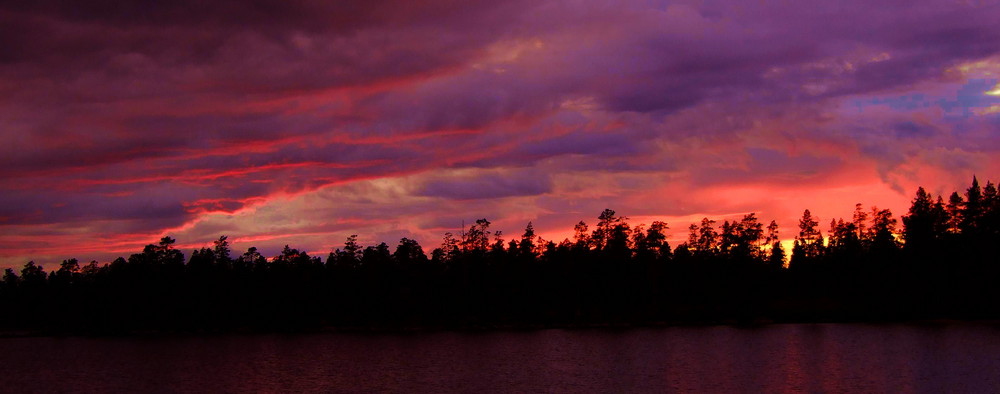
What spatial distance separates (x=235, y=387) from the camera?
251 feet

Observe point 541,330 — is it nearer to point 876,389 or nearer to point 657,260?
point 657,260

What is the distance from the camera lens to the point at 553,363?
3600 inches

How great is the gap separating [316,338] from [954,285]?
11688 cm

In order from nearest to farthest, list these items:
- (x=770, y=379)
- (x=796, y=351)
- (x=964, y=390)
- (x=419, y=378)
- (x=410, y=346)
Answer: (x=964, y=390) → (x=770, y=379) → (x=419, y=378) → (x=796, y=351) → (x=410, y=346)

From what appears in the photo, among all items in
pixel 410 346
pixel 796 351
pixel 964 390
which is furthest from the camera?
pixel 410 346

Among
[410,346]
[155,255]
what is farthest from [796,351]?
[155,255]

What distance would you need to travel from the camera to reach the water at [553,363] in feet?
235

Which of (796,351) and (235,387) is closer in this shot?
(235,387)

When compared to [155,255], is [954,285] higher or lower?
lower

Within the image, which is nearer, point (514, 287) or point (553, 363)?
point (553, 363)

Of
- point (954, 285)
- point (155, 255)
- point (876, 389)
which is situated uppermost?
point (155, 255)

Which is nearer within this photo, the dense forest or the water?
the water

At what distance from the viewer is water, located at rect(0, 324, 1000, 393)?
7175 centimetres

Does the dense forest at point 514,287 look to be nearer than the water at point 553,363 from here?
No
